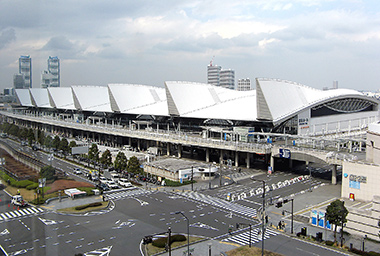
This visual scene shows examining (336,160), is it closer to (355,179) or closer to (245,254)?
(355,179)

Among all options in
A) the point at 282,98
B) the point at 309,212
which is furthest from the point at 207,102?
the point at 309,212

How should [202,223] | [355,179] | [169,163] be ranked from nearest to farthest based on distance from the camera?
[202,223], [355,179], [169,163]

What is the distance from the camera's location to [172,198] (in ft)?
93.6

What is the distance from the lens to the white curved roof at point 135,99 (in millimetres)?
64306

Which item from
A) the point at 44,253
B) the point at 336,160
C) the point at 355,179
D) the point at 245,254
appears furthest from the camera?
the point at 336,160

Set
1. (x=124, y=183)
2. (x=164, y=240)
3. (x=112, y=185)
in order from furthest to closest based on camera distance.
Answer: (x=124, y=183)
(x=112, y=185)
(x=164, y=240)

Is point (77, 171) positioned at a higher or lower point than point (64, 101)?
lower

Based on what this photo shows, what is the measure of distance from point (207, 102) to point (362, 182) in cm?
3285

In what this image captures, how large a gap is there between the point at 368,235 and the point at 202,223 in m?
9.98

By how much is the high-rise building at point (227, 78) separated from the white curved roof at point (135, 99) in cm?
9031

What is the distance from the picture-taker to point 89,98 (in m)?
79.9

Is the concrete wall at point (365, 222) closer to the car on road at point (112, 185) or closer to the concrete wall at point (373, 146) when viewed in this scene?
the concrete wall at point (373, 146)

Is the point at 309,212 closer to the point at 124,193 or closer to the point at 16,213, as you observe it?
the point at 124,193

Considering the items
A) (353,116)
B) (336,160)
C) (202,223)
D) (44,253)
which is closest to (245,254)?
(202,223)
